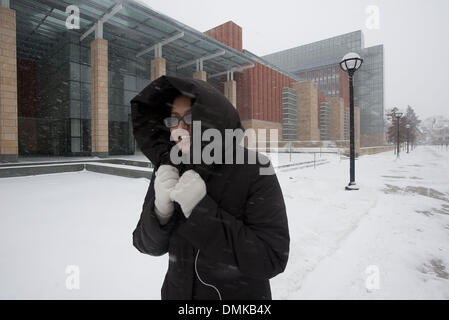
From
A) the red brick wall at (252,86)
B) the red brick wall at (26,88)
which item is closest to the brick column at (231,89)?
the red brick wall at (252,86)

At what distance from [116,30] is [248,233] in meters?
23.5

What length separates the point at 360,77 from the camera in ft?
214

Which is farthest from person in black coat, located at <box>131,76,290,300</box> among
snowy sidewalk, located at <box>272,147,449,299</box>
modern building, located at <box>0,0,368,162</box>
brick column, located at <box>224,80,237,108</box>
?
brick column, located at <box>224,80,237,108</box>

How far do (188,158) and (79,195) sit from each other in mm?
7041

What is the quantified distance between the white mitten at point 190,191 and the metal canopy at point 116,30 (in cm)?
1921

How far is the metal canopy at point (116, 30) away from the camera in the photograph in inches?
631

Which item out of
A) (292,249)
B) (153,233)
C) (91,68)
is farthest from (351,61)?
(91,68)

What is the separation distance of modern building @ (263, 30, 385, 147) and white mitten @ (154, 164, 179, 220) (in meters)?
69.5

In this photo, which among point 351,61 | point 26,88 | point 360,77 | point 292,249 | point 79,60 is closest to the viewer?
point 292,249

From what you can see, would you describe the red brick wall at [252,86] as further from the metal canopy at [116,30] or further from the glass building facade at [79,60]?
the metal canopy at [116,30]

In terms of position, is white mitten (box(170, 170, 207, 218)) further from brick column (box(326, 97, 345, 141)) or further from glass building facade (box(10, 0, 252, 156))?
brick column (box(326, 97, 345, 141))

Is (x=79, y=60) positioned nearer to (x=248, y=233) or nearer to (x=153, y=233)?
(x=153, y=233)

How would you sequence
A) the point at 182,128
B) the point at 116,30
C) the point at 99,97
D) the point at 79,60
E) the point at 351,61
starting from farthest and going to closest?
the point at 79,60, the point at 116,30, the point at 99,97, the point at 351,61, the point at 182,128

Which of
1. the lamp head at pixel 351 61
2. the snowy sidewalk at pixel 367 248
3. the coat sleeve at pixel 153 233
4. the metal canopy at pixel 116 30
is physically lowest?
the snowy sidewalk at pixel 367 248
